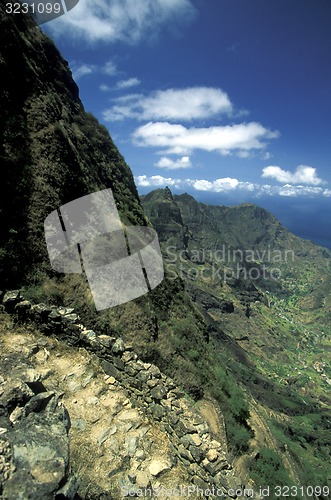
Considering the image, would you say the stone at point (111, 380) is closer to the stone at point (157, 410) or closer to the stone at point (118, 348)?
the stone at point (118, 348)

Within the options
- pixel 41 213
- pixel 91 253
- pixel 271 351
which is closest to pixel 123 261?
pixel 91 253

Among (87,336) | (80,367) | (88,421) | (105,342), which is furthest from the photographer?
(105,342)

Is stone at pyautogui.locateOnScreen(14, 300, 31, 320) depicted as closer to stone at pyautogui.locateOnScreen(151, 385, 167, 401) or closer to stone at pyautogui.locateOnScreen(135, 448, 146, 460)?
stone at pyautogui.locateOnScreen(151, 385, 167, 401)

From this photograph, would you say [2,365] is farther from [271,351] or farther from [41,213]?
[271,351]

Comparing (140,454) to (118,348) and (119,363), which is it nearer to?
(119,363)

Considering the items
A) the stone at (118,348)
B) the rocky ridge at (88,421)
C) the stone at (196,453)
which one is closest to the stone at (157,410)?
the rocky ridge at (88,421)

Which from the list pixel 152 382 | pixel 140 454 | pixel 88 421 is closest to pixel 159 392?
pixel 152 382
